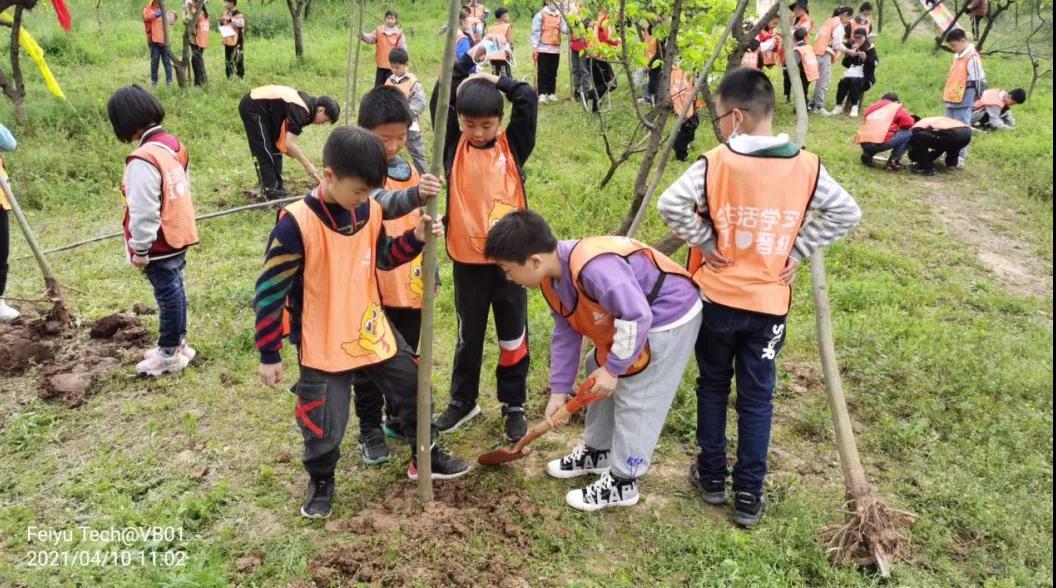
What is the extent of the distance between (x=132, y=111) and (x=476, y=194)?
6.68 ft

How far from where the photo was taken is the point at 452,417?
379cm

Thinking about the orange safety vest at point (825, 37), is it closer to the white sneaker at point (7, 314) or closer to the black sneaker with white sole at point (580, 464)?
the black sneaker with white sole at point (580, 464)

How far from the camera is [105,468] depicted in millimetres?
3479

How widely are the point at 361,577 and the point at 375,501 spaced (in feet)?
1.78

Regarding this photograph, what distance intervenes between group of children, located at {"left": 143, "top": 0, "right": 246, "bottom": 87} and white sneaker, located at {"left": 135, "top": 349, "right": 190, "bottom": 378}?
780 centimetres

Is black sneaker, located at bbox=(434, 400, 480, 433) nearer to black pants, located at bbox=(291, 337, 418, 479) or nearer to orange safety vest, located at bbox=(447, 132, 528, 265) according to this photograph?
black pants, located at bbox=(291, 337, 418, 479)

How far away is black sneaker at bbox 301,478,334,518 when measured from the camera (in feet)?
10.2

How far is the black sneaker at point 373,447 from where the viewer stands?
11.5 feet

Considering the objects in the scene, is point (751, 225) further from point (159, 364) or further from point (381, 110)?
point (159, 364)


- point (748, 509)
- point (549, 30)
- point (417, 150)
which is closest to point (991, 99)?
point (549, 30)

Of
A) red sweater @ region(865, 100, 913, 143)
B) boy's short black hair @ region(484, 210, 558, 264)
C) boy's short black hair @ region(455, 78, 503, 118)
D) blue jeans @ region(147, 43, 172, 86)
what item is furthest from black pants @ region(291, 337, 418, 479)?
blue jeans @ region(147, 43, 172, 86)

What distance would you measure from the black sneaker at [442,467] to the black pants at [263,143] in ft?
15.8

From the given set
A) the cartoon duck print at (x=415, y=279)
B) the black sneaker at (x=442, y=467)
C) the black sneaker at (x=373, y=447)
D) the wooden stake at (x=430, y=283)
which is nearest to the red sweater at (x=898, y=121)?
the cartoon duck print at (x=415, y=279)

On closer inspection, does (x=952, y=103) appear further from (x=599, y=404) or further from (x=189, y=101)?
(x=189, y=101)
